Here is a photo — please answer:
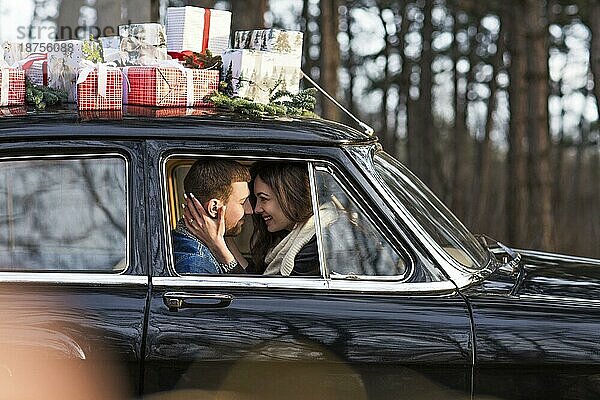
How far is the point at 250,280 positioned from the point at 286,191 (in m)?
0.46

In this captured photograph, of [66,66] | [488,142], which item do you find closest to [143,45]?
[66,66]

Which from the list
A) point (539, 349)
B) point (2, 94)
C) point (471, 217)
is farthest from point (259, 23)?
point (471, 217)

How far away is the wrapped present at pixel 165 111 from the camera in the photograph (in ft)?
12.5

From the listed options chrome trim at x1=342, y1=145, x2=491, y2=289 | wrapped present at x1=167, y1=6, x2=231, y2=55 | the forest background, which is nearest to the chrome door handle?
chrome trim at x1=342, y1=145, x2=491, y2=289

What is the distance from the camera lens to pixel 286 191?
12.7 feet

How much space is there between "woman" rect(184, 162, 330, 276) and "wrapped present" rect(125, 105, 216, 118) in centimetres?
32

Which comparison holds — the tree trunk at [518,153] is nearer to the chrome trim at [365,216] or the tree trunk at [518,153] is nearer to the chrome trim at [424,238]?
the chrome trim at [424,238]

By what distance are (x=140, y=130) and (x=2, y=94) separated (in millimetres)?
857

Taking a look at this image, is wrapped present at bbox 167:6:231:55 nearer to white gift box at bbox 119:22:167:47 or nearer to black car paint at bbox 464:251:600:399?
white gift box at bbox 119:22:167:47

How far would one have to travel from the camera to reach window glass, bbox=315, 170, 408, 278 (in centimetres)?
367

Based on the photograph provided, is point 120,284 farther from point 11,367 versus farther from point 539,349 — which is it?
point 539,349

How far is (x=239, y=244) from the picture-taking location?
4207 millimetres

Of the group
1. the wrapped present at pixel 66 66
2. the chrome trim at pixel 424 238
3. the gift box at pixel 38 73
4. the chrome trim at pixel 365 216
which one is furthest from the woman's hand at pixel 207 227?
the gift box at pixel 38 73

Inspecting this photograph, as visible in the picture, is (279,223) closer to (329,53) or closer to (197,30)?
(197,30)
